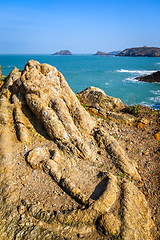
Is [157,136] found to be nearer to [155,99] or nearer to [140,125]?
[140,125]

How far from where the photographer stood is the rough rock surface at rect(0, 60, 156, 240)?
17.6 ft

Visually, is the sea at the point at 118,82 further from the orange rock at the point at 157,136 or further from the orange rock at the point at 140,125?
the orange rock at the point at 157,136

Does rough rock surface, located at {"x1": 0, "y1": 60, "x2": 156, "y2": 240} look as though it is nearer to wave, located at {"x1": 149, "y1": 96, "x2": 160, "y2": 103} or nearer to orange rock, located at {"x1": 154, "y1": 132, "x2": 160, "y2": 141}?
orange rock, located at {"x1": 154, "y1": 132, "x2": 160, "y2": 141}

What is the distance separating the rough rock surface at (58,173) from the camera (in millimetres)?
5367

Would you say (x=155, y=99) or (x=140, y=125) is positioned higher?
(x=140, y=125)

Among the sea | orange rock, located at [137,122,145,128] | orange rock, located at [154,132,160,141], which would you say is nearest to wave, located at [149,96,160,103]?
the sea

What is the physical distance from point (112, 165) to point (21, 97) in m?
6.45

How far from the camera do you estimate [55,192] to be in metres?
6.42

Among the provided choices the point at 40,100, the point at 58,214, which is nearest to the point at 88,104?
the point at 40,100

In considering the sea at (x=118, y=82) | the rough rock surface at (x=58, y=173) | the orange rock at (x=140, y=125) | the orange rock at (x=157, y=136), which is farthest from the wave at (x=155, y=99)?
the rough rock surface at (x=58, y=173)

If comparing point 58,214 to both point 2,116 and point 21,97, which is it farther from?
point 21,97

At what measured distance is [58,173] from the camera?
696 cm

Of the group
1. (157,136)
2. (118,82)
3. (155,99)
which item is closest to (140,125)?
(157,136)

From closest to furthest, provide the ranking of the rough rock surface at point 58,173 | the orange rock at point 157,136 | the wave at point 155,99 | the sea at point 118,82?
1. the rough rock surface at point 58,173
2. the orange rock at point 157,136
3. the wave at point 155,99
4. the sea at point 118,82
